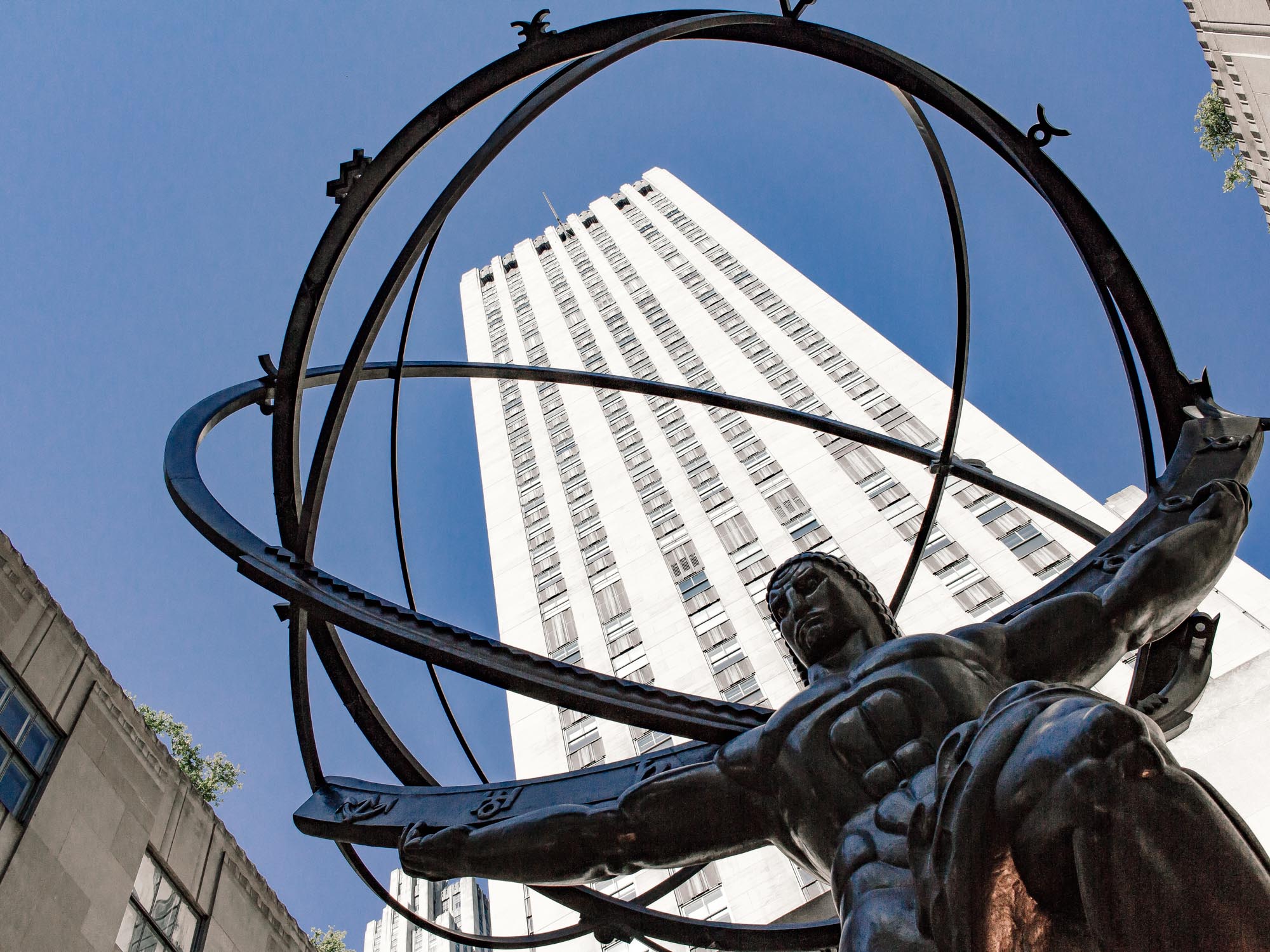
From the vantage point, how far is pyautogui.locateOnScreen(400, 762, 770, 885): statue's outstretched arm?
350cm

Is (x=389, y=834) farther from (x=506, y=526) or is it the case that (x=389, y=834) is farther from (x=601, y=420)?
(x=601, y=420)

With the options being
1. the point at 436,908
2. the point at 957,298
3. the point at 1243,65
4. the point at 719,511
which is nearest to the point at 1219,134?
the point at 1243,65

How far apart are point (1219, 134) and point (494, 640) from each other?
3417 cm

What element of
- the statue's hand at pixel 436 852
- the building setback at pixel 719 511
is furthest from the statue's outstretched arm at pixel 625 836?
the building setback at pixel 719 511

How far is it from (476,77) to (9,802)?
604cm

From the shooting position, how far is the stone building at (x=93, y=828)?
23.3 ft

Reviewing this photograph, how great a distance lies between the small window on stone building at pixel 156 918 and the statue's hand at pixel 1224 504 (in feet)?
25.6

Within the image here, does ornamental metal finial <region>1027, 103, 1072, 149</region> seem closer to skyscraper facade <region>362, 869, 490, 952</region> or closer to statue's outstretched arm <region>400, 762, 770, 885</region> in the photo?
statue's outstretched arm <region>400, 762, 770, 885</region>

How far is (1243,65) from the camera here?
2641 centimetres

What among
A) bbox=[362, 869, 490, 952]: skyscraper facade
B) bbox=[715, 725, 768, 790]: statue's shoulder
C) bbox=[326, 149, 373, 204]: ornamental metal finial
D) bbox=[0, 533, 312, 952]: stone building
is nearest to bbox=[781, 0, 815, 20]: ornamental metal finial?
bbox=[326, 149, 373, 204]: ornamental metal finial

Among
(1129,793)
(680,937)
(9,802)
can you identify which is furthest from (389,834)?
(9,802)

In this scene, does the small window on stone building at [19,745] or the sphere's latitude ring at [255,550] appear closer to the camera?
the sphere's latitude ring at [255,550]

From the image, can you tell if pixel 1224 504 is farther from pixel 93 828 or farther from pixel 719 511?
pixel 719 511

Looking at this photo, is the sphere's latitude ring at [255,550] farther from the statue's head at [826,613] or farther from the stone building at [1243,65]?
the stone building at [1243,65]
